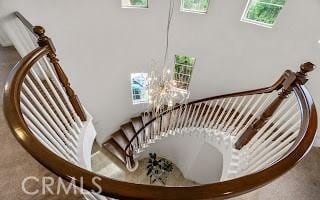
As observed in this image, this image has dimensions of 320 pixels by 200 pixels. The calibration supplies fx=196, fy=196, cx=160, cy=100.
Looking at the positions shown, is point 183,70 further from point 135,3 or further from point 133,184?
point 133,184

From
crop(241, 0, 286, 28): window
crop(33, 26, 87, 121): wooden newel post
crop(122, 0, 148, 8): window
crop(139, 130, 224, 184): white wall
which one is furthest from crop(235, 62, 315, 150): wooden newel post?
crop(122, 0, 148, 8): window

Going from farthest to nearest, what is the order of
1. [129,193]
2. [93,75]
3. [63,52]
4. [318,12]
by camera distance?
[93,75]
[63,52]
[318,12]
[129,193]

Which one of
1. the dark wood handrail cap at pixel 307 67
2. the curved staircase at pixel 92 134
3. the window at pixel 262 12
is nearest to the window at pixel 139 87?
the curved staircase at pixel 92 134

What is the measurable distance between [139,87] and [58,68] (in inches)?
172

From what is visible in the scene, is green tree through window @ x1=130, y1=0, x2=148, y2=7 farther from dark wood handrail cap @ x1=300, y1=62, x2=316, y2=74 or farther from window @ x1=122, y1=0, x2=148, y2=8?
dark wood handrail cap @ x1=300, y1=62, x2=316, y2=74

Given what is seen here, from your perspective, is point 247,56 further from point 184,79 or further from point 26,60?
point 26,60

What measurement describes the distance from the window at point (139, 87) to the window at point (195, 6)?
2118mm

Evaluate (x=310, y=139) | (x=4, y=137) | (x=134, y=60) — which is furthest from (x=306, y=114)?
(x=134, y=60)

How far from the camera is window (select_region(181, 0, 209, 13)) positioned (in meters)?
4.51

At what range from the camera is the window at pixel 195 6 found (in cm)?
451

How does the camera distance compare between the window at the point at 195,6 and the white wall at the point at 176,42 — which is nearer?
the white wall at the point at 176,42

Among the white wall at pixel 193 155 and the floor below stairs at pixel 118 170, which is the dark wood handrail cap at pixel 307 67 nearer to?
the white wall at pixel 193 155

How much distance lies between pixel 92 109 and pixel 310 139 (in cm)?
537

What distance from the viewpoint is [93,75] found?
5082 millimetres
